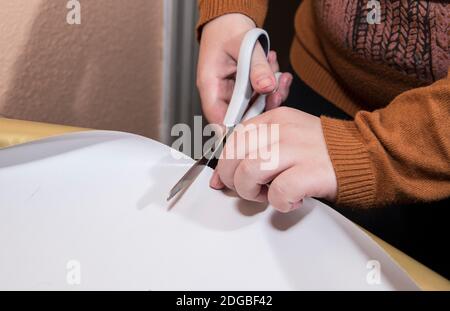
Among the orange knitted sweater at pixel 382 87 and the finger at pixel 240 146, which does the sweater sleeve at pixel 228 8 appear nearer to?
the orange knitted sweater at pixel 382 87

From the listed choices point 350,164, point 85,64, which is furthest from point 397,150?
point 85,64

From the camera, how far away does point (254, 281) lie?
0.31m

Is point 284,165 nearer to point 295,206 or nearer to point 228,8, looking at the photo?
point 295,206

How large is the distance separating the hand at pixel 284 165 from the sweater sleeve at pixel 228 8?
192mm

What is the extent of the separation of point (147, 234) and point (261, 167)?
→ 0.10 m

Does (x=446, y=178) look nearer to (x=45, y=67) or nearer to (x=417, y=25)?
(x=417, y=25)

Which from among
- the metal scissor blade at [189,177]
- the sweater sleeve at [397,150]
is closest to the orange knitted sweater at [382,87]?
the sweater sleeve at [397,150]

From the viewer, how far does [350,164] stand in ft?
1.19

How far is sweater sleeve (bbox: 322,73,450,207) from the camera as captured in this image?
36cm

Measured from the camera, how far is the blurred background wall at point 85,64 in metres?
0.53

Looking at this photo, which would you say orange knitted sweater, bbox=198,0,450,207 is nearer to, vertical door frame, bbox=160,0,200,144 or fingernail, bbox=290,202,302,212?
fingernail, bbox=290,202,302,212
